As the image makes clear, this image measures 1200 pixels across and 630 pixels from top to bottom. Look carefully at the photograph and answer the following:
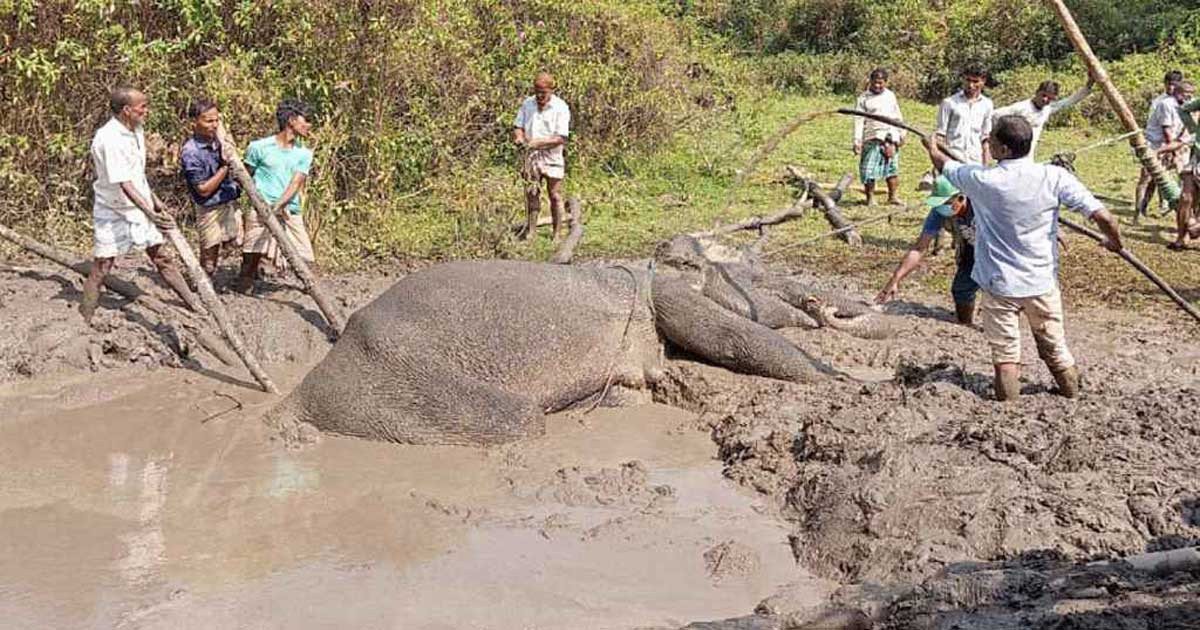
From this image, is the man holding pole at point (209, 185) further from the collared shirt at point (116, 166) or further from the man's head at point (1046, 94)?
the man's head at point (1046, 94)

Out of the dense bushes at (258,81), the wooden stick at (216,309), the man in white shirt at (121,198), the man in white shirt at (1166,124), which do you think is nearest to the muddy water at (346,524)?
the wooden stick at (216,309)

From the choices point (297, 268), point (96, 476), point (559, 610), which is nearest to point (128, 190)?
point (297, 268)

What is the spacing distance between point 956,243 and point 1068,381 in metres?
2.17

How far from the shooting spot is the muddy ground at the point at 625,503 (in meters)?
4.80

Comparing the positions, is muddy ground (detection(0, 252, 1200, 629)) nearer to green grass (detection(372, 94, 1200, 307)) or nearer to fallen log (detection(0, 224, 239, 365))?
fallen log (detection(0, 224, 239, 365))

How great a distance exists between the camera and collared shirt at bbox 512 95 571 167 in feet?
35.4

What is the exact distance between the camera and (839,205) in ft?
40.8

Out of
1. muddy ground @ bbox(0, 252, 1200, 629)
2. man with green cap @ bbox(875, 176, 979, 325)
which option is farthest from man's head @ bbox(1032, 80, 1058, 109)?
muddy ground @ bbox(0, 252, 1200, 629)

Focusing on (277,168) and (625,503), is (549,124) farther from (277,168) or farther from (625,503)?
(625,503)

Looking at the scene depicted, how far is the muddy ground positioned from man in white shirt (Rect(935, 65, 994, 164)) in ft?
10.9

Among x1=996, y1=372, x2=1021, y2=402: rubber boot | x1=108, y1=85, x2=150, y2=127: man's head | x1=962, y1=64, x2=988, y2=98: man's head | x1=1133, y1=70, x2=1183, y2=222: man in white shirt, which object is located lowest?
x1=996, y1=372, x2=1021, y2=402: rubber boot

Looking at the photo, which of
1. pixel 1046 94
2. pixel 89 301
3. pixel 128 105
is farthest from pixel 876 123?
pixel 89 301

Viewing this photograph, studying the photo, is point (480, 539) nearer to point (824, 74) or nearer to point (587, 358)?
point (587, 358)

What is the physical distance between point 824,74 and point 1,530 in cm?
1756
